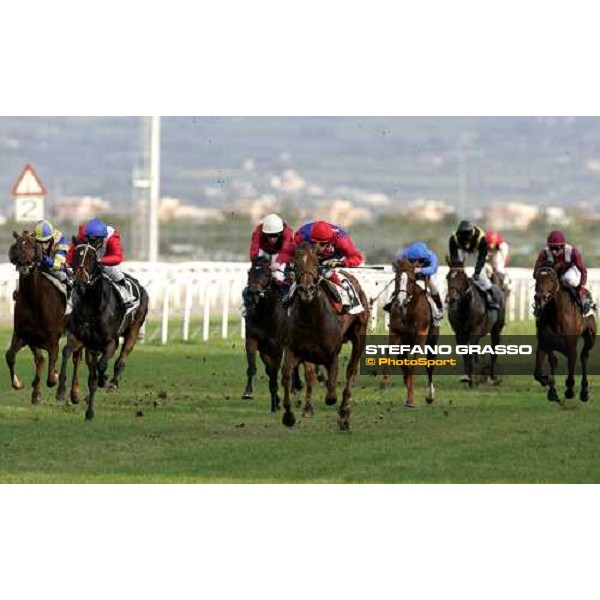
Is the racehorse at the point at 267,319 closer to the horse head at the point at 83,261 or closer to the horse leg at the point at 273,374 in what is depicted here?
the horse leg at the point at 273,374

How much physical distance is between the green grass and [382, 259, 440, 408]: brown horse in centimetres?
34

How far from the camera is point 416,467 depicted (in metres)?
11.2

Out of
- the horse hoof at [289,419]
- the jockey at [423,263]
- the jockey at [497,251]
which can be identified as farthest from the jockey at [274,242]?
the jockey at [497,251]

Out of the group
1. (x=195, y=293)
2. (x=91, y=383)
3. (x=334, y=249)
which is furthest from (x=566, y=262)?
(x=195, y=293)

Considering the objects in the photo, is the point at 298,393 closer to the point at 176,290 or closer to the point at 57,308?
the point at 57,308

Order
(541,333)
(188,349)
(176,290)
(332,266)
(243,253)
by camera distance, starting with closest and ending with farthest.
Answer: (332,266), (541,333), (188,349), (176,290), (243,253)

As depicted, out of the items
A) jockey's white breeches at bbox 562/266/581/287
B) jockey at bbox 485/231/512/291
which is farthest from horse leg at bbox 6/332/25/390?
jockey at bbox 485/231/512/291

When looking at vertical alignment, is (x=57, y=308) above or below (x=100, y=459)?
above

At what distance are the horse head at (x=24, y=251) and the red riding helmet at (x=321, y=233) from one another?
2.57 metres

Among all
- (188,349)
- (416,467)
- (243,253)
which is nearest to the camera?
(416,467)

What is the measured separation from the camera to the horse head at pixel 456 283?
16500mm

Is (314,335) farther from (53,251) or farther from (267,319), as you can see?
(53,251)

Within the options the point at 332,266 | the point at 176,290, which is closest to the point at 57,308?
the point at 332,266

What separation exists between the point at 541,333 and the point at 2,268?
13039 mm
